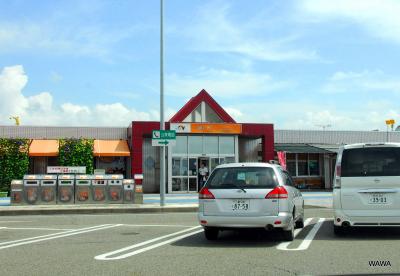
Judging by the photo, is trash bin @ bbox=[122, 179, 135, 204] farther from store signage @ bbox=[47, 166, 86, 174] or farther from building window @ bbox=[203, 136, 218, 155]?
building window @ bbox=[203, 136, 218, 155]

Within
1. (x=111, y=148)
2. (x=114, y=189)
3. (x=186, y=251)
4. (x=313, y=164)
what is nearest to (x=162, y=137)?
(x=114, y=189)

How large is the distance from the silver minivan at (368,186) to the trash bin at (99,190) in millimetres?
12285

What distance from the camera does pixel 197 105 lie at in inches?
1235

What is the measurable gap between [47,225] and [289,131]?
78.7ft

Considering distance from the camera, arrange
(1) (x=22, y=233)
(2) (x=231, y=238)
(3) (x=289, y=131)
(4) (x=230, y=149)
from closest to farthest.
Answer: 1. (2) (x=231, y=238)
2. (1) (x=22, y=233)
3. (4) (x=230, y=149)
4. (3) (x=289, y=131)

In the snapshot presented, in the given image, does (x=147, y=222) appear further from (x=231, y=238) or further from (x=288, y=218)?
(x=288, y=218)

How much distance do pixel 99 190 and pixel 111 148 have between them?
10.2 meters

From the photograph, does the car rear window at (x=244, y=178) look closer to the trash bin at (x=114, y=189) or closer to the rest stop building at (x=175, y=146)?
the trash bin at (x=114, y=189)

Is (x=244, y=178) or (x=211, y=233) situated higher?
(x=244, y=178)

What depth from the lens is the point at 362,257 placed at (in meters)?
8.07

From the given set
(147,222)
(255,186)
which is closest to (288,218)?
(255,186)

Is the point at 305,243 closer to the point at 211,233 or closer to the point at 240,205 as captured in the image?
the point at 240,205

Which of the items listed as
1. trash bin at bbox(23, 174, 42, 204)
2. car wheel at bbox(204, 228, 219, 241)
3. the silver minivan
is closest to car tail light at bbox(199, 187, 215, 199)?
car wheel at bbox(204, 228, 219, 241)

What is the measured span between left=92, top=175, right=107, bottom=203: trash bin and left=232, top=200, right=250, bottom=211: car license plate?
11991 mm
